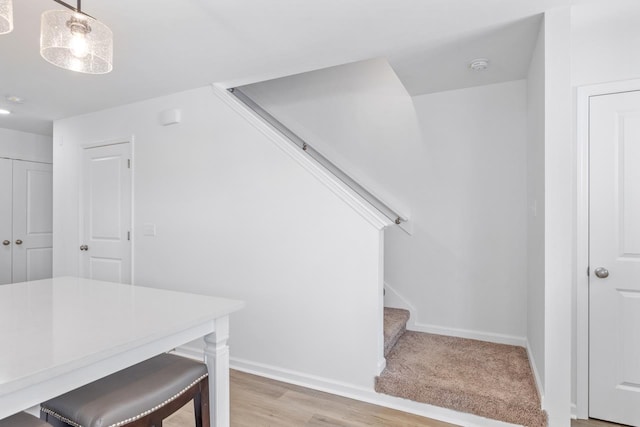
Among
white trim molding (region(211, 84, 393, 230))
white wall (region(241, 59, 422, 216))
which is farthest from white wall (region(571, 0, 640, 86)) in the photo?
white trim molding (region(211, 84, 393, 230))

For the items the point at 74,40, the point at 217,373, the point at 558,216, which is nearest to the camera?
the point at 74,40

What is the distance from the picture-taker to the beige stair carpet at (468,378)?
196 centimetres

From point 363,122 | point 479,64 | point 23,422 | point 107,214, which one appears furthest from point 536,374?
point 107,214

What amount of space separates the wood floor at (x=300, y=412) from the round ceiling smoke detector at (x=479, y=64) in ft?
7.65

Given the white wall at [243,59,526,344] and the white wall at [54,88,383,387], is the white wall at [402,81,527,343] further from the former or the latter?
the white wall at [54,88,383,387]

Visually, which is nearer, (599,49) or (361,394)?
(599,49)

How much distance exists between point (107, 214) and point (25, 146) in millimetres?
2076

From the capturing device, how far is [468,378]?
224cm

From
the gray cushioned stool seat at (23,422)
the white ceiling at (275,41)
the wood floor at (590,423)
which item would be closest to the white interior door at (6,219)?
the white ceiling at (275,41)

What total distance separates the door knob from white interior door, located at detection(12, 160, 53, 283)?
5985 mm

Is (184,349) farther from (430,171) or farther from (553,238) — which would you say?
(553,238)

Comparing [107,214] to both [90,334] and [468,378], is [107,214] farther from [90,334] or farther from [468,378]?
[468,378]

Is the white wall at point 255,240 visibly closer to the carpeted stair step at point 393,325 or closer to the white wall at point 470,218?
the carpeted stair step at point 393,325

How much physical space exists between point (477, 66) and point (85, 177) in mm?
3945
